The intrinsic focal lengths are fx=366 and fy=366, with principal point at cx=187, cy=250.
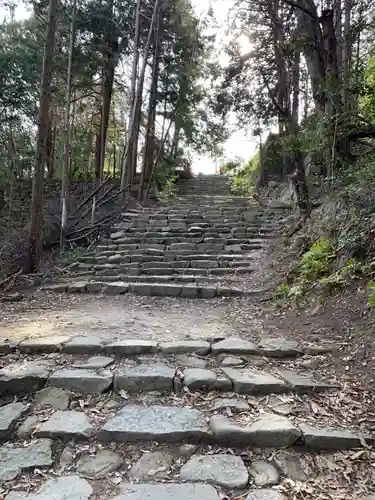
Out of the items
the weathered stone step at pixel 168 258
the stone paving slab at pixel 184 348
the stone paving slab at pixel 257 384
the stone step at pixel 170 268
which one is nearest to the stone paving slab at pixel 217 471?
the stone paving slab at pixel 257 384

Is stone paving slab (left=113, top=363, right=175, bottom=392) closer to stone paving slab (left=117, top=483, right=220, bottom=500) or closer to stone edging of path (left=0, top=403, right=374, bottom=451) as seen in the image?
stone edging of path (left=0, top=403, right=374, bottom=451)

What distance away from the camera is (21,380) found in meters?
2.36

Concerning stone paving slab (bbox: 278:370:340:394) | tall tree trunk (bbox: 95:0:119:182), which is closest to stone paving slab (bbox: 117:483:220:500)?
stone paving slab (bbox: 278:370:340:394)

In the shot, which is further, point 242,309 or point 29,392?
point 242,309

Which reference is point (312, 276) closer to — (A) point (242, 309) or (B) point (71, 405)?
(A) point (242, 309)

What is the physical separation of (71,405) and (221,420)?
91cm

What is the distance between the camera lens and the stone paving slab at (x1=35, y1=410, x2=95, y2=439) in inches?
76.5

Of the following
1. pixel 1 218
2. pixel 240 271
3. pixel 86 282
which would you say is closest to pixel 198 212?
pixel 240 271

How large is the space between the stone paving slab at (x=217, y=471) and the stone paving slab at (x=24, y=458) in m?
0.69

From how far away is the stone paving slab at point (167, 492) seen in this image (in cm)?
157

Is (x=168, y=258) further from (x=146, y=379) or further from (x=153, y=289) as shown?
(x=146, y=379)

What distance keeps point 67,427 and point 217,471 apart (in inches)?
33.0

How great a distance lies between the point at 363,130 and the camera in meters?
4.44

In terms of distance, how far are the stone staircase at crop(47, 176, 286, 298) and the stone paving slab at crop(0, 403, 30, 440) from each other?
2873mm
